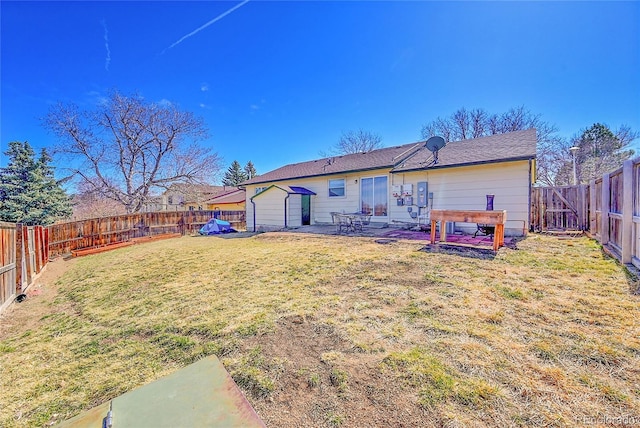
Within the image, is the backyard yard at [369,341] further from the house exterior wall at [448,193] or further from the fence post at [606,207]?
the house exterior wall at [448,193]

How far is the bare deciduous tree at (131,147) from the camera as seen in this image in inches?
725

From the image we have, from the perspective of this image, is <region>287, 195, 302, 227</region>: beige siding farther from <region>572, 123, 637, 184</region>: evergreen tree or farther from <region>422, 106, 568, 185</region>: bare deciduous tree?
<region>572, 123, 637, 184</region>: evergreen tree

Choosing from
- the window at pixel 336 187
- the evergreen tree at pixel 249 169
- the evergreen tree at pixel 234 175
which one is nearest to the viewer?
the window at pixel 336 187

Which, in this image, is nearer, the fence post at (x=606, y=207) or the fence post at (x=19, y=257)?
the fence post at (x=19, y=257)

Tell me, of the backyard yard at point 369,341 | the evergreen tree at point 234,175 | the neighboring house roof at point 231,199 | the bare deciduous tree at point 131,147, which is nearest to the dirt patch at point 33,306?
the backyard yard at point 369,341

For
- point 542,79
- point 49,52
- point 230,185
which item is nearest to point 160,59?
point 49,52

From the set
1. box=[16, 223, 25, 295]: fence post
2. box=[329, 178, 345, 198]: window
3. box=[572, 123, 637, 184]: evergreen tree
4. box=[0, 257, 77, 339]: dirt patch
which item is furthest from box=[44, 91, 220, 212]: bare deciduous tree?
box=[572, 123, 637, 184]: evergreen tree

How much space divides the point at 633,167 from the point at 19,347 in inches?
378

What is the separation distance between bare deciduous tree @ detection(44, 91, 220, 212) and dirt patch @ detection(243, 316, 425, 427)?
21.7 meters

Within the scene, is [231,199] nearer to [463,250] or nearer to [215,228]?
[215,228]

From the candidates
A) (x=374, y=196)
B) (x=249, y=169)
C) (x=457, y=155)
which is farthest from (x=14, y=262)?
(x=249, y=169)

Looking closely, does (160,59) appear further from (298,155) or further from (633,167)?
(298,155)

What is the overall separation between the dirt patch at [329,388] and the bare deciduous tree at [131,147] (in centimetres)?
2172

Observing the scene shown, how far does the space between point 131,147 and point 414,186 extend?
2076 cm
